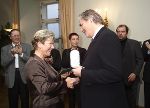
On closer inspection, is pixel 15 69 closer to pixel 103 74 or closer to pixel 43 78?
pixel 43 78

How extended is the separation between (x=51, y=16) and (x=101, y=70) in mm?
5612

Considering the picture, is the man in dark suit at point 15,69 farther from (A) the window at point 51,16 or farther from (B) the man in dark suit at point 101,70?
(A) the window at point 51,16

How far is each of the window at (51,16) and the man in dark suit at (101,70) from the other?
4.84 metres

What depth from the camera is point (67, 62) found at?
15.7 ft

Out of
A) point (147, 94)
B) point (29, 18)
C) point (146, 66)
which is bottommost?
point (147, 94)

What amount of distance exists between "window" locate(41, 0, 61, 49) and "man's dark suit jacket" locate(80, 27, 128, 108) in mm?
4863

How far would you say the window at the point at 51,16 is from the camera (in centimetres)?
737

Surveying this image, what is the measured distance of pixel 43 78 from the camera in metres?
→ 2.39

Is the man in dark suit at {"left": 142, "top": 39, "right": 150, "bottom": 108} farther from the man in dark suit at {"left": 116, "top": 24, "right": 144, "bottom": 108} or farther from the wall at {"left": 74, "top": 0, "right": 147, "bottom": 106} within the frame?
the wall at {"left": 74, "top": 0, "right": 147, "bottom": 106}

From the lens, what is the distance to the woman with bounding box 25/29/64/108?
2373 millimetres

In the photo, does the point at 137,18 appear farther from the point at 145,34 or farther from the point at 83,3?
the point at 83,3

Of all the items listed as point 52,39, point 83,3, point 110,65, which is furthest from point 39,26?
point 110,65

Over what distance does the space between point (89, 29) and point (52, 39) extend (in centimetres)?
43

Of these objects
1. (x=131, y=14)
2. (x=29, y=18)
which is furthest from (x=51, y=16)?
(x=131, y=14)
